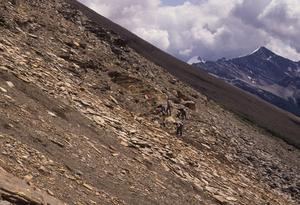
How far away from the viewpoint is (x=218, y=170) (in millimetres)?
26469

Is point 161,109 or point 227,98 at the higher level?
point 227,98

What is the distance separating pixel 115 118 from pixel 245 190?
771cm

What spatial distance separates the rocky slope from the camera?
16.5 m

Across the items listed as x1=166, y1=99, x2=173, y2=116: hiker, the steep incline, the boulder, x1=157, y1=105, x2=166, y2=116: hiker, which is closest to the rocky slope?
the boulder

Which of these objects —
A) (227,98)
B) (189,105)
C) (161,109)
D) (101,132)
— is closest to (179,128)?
(161,109)

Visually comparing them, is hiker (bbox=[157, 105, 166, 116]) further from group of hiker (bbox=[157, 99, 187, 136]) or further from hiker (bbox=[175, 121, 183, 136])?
hiker (bbox=[175, 121, 183, 136])

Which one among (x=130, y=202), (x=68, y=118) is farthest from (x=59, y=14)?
(x=130, y=202)

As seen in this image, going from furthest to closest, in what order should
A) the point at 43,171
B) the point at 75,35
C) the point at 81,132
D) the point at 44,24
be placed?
the point at 75,35 < the point at 44,24 < the point at 81,132 < the point at 43,171

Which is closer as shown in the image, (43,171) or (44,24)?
(43,171)

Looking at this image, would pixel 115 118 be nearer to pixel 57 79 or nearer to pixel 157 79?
pixel 57 79

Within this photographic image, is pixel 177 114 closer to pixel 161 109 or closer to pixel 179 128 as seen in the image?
pixel 179 128

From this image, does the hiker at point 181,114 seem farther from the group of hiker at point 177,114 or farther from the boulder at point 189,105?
the boulder at point 189,105

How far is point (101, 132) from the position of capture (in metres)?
21.6

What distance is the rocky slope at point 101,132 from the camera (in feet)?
54.3
